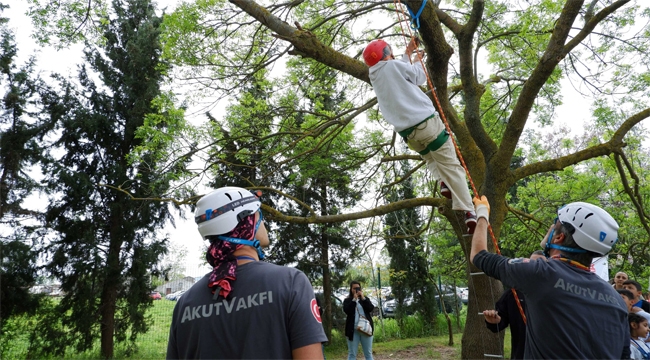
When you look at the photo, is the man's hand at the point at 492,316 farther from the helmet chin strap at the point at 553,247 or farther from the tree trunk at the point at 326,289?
the tree trunk at the point at 326,289

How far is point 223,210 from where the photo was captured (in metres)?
1.90

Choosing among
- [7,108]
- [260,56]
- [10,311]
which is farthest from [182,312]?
[7,108]

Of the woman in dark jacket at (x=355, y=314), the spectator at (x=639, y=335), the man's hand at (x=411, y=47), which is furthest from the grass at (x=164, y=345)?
the man's hand at (x=411, y=47)

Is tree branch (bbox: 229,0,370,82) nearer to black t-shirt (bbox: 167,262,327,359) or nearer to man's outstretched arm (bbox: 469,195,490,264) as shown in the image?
man's outstretched arm (bbox: 469,195,490,264)

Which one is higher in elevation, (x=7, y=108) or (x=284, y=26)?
(x=7, y=108)

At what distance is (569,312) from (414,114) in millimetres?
2328

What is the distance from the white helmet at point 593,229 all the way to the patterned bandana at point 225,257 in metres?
1.68

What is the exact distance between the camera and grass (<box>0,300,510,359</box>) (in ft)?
39.7

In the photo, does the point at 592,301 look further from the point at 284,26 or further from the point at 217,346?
the point at 284,26

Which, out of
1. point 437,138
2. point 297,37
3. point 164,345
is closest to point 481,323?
point 437,138

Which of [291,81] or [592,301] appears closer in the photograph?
[592,301]

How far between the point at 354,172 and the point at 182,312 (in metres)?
7.56

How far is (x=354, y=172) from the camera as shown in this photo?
9289 mm

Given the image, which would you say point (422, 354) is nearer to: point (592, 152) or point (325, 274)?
point (325, 274)
